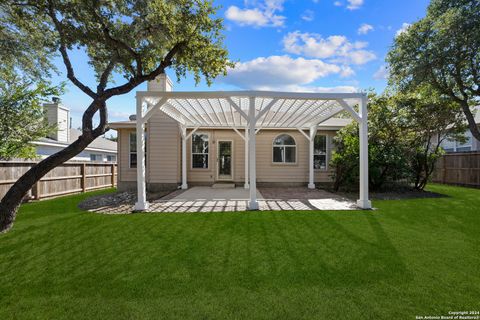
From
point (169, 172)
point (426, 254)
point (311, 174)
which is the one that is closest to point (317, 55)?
point (311, 174)

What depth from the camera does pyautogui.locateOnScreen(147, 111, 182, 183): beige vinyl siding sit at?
34.6 feet

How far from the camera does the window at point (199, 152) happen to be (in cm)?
1174

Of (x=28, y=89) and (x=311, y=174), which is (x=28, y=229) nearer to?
(x=28, y=89)

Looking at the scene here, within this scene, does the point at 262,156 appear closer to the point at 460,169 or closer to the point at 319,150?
the point at 319,150

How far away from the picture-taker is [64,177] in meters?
9.55

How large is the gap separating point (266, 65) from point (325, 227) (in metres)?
14.3

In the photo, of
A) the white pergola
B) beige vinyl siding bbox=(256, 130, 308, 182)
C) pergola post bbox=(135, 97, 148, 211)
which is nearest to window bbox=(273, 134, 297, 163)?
beige vinyl siding bbox=(256, 130, 308, 182)

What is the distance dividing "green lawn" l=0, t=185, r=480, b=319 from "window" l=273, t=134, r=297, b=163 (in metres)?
6.41

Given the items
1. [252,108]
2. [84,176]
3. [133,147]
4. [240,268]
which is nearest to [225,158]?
[133,147]

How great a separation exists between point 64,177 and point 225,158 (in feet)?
22.2

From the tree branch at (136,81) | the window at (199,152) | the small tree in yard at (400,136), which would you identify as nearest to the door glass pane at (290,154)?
the small tree in yard at (400,136)

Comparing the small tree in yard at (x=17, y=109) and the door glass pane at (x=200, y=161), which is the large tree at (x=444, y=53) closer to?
the door glass pane at (x=200, y=161)

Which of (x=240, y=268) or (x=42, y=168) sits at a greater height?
(x=42, y=168)

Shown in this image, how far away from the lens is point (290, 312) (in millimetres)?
2238
